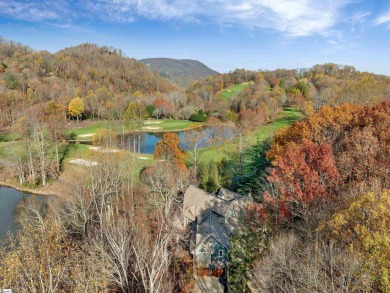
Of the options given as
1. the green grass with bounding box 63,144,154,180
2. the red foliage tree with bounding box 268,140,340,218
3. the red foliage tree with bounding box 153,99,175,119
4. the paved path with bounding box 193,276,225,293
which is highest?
the red foliage tree with bounding box 153,99,175,119

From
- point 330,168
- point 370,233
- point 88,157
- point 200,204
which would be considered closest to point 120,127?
point 88,157

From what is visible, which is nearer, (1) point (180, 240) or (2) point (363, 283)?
(2) point (363, 283)

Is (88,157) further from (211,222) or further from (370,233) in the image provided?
(370,233)

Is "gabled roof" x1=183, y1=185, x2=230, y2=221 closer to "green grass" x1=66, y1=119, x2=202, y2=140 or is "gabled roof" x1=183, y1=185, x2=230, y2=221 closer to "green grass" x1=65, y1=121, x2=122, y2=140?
"green grass" x1=65, y1=121, x2=122, y2=140

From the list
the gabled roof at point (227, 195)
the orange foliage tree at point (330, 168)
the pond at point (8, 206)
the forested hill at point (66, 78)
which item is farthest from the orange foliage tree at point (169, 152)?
the forested hill at point (66, 78)

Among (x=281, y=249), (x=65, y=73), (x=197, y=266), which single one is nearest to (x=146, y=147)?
(x=197, y=266)

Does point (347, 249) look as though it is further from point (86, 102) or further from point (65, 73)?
point (65, 73)

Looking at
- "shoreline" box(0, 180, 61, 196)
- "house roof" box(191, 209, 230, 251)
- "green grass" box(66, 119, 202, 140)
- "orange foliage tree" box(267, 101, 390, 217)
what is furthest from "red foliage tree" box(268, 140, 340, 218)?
"green grass" box(66, 119, 202, 140)
